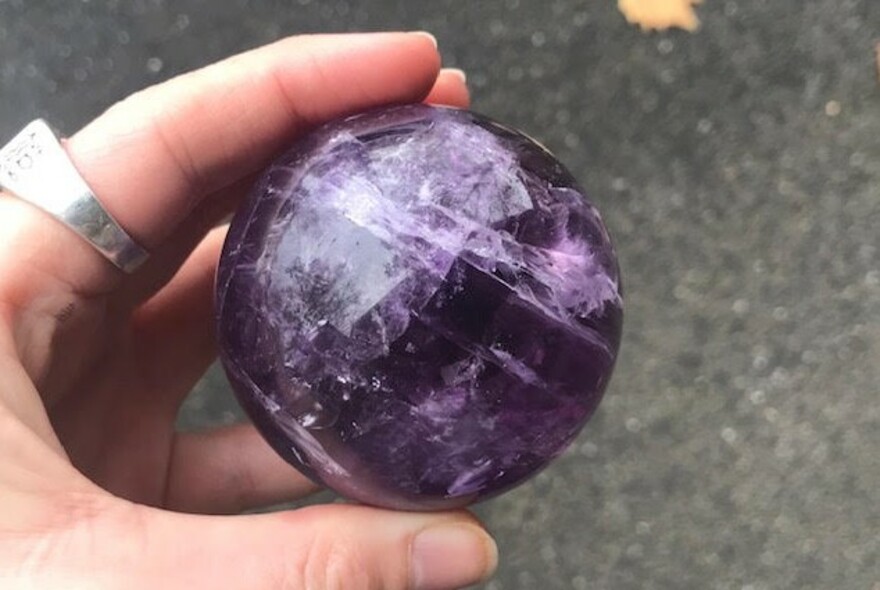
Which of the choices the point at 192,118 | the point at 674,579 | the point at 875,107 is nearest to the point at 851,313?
the point at 875,107

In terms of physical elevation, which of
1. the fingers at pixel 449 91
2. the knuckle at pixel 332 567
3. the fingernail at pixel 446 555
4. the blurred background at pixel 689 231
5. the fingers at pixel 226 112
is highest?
the fingers at pixel 226 112

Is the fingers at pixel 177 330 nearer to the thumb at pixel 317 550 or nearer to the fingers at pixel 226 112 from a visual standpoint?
the fingers at pixel 226 112

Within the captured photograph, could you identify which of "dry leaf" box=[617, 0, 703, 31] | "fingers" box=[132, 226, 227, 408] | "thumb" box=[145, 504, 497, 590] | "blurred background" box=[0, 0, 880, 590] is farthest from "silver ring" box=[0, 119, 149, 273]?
"dry leaf" box=[617, 0, 703, 31]

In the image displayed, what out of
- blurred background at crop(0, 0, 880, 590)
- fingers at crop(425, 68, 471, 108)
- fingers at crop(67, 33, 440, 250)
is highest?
fingers at crop(67, 33, 440, 250)

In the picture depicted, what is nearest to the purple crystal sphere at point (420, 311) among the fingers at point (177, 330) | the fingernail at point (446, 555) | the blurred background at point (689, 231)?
the fingernail at point (446, 555)

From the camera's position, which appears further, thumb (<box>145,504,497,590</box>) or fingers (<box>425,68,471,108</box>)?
fingers (<box>425,68,471,108</box>)

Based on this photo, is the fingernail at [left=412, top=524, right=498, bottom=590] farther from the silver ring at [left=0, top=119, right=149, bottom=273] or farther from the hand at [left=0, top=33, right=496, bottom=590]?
the silver ring at [left=0, top=119, right=149, bottom=273]

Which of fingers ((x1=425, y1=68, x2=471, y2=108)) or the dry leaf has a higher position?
fingers ((x1=425, y1=68, x2=471, y2=108))
